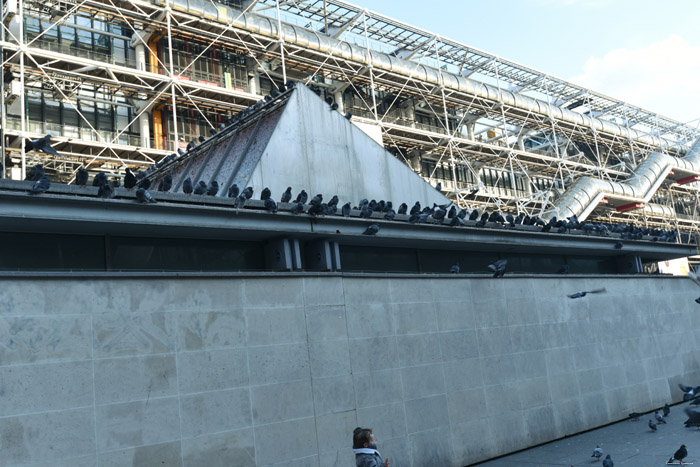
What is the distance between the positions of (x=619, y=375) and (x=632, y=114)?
41213 millimetres

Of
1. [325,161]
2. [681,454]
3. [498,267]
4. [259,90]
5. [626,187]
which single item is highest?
[259,90]

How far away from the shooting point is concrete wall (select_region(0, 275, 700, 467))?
8.21 m

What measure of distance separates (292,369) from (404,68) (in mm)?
26254

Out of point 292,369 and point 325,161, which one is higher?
point 325,161

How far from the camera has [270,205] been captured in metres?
10.8

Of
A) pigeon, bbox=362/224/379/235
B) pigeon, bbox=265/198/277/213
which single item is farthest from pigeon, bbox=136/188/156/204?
pigeon, bbox=362/224/379/235

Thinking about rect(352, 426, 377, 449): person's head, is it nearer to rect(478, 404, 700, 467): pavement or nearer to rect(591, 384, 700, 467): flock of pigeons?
rect(591, 384, 700, 467): flock of pigeons

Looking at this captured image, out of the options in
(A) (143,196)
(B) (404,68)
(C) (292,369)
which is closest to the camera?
(A) (143,196)

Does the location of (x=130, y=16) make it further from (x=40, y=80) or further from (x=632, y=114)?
(x=632, y=114)

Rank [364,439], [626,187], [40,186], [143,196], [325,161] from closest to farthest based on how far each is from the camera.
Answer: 1. [364,439]
2. [40,186]
3. [143,196]
4. [325,161]
5. [626,187]

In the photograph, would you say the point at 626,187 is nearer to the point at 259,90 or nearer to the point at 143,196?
the point at 259,90

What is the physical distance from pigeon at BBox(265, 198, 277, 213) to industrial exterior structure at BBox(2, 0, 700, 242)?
49.0 ft

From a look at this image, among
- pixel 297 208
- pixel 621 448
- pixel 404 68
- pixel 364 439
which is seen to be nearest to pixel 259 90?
pixel 404 68

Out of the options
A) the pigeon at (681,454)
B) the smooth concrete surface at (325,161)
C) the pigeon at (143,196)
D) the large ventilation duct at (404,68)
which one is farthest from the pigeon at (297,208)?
the large ventilation duct at (404,68)
